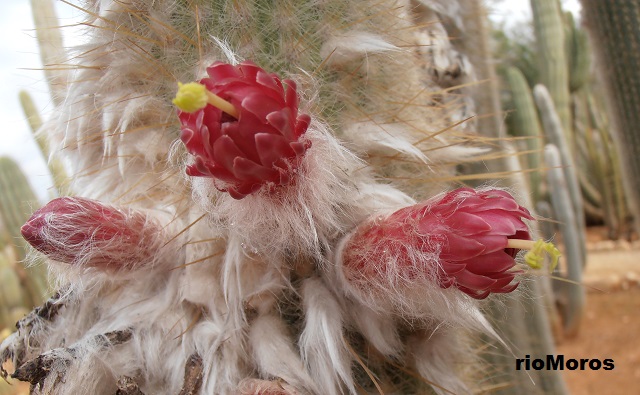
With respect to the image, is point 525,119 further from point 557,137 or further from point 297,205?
point 297,205

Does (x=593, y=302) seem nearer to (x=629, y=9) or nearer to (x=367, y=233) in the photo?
(x=629, y=9)

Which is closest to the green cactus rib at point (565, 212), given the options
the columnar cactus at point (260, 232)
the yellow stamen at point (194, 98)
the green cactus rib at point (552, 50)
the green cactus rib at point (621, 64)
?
the green cactus rib at point (621, 64)

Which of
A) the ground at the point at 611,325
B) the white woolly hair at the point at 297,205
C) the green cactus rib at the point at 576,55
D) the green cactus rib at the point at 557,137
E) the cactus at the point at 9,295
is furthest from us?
the green cactus rib at the point at 576,55

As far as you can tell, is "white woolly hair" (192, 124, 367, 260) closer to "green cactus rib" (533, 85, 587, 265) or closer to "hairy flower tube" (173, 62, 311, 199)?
"hairy flower tube" (173, 62, 311, 199)

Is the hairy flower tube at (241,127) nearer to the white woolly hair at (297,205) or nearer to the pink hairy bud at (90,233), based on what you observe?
the white woolly hair at (297,205)

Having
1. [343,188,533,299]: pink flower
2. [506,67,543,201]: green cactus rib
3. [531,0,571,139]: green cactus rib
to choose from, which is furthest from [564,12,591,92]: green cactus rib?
[343,188,533,299]: pink flower

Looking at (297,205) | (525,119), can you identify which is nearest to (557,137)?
(525,119)
